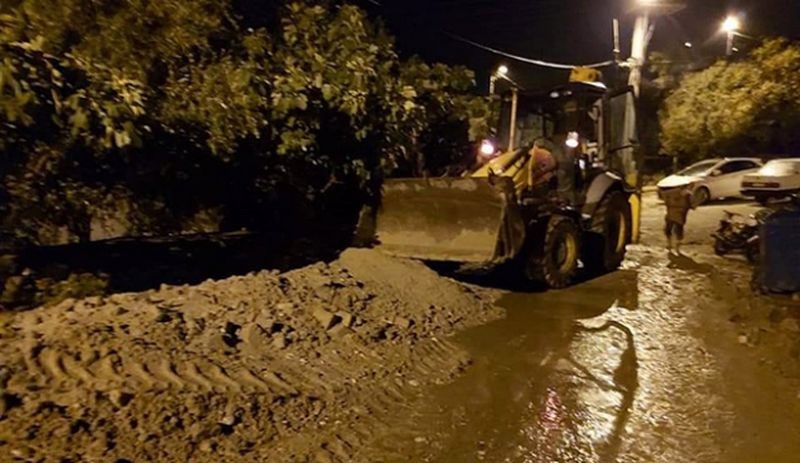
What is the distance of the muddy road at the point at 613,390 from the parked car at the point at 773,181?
1232 cm

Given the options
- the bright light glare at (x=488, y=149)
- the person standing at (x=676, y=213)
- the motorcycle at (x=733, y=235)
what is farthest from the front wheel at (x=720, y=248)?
the bright light glare at (x=488, y=149)

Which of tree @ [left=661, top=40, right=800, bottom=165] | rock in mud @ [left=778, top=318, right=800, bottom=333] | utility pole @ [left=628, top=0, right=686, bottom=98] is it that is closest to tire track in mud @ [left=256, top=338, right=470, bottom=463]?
rock in mud @ [left=778, top=318, right=800, bottom=333]

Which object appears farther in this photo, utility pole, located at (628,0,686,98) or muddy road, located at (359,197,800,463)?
utility pole, located at (628,0,686,98)

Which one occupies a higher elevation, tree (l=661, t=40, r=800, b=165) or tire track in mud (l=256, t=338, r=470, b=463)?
tree (l=661, t=40, r=800, b=165)

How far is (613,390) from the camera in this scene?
5.96 meters

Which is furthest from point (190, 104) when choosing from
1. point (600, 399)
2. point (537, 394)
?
point (600, 399)

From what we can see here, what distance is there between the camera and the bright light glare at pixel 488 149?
11203 millimetres

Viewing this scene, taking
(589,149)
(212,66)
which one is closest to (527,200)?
(589,149)

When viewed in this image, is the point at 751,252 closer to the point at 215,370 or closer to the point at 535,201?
the point at 535,201

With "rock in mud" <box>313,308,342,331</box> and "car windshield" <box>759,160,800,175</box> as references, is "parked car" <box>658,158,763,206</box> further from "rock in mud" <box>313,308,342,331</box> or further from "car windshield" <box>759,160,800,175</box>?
"rock in mud" <box>313,308,342,331</box>

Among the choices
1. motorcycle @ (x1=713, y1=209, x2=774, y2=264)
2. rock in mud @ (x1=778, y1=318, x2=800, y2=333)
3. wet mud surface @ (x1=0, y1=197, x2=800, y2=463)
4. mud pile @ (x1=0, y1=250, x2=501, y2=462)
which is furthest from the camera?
motorcycle @ (x1=713, y1=209, x2=774, y2=264)

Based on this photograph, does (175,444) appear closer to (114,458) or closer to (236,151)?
(114,458)

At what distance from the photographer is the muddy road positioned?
15.9ft

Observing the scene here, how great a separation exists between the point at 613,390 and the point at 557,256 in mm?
Answer: 4342
